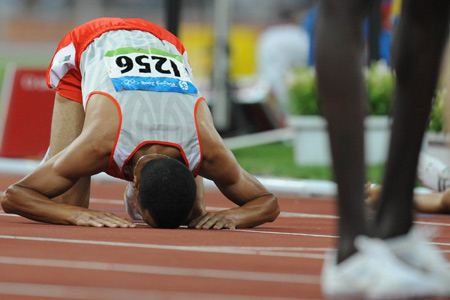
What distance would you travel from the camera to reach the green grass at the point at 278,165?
9.63 m

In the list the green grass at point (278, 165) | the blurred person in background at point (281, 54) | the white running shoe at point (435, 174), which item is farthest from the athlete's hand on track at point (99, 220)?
the blurred person in background at point (281, 54)

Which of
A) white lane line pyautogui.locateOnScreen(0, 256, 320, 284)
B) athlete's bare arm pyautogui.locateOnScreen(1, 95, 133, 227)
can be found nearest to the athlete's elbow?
athlete's bare arm pyautogui.locateOnScreen(1, 95, 133, 227)

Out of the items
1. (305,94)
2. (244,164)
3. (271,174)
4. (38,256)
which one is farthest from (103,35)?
(305,94)

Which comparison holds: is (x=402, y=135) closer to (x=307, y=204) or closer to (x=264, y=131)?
(x=307, y=204)

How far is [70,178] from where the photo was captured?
486 centimetres

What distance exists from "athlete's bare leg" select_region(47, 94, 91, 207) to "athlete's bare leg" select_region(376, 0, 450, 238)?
2.81 meters

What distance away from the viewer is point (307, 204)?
734 cm

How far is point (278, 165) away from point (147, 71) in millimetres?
5877

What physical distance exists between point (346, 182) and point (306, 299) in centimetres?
33

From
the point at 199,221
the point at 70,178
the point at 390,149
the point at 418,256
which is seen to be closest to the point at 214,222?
the point at 199,221

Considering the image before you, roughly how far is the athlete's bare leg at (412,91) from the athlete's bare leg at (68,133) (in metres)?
2.81

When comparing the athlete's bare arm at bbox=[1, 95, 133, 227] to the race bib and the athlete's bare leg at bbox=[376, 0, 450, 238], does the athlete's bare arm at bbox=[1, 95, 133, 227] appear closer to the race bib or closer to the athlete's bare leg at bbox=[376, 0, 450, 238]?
the race bib

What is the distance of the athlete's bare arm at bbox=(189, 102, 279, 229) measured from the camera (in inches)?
194

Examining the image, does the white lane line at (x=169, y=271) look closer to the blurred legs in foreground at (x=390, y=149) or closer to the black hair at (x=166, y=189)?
Result: the blurred legs in foreground at (x=390, y=149)
